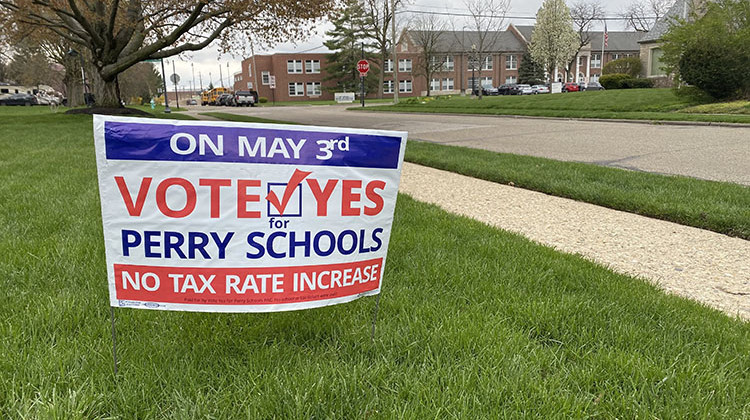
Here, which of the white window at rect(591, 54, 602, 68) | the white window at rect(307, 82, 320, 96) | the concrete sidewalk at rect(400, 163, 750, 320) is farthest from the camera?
the white window at rect(591, 54, 602, 68)

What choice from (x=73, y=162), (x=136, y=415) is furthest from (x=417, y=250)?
(x=73, y=162)

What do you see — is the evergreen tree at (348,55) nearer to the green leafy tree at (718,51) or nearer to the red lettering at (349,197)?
the green leafy tree at (718,51)

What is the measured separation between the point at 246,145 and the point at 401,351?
3.90 feet

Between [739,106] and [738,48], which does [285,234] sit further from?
[738,48]

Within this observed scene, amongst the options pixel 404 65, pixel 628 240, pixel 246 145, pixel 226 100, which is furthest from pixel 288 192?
pixel 404 65

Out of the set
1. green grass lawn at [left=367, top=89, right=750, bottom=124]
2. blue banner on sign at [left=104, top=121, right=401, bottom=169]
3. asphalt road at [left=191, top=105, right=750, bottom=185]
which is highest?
green grass lawn at [left=367, top=89, right=750, bottom=124]

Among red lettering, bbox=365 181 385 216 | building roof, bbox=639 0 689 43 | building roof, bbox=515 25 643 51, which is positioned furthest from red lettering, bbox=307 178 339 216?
building roof, bbox=515 25 643 51

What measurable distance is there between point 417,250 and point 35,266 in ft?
8.68

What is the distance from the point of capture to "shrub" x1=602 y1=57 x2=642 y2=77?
42.0 metres

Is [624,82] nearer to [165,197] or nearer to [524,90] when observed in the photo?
[524,90]

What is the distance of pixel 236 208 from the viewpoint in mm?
2051

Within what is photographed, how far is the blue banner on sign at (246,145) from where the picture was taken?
1.89 metres

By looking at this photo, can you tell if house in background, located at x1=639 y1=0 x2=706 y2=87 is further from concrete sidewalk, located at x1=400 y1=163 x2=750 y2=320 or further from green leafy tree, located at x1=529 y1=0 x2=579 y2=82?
concrete sidewalk, located at x1=400 y1=163 x2=750 y2=320

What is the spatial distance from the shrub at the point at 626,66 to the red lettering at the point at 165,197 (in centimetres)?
4569
